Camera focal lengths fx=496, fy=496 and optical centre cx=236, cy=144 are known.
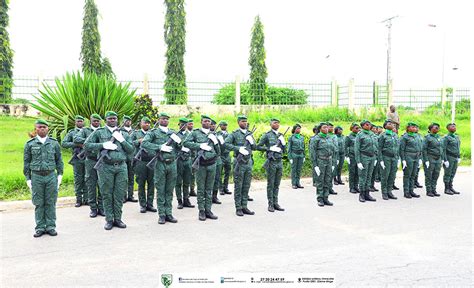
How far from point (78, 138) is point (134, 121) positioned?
20.9 feet

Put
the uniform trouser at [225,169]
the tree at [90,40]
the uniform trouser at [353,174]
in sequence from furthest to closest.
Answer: the tree at [90,40] → the uniform trouser at [353,174] → the uniform trouser at [225,169]

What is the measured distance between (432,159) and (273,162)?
13.6ft

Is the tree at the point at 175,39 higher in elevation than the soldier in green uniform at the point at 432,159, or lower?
higher

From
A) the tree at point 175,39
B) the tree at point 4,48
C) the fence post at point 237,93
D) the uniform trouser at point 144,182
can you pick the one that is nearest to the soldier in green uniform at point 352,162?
the uniform trouser at point 144,182

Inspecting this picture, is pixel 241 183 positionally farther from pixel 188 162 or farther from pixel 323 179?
pixel 323 179

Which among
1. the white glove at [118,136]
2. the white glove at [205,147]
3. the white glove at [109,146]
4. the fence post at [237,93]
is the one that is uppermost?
the fence post at [237,93]

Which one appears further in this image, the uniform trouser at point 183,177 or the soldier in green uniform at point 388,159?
the soldier in green uniform at point 388,159

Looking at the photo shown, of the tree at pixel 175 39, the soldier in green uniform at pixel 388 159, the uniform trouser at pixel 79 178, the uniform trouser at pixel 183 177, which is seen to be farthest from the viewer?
the tree at pixel 175 39

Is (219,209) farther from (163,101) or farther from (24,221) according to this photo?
(163,101)

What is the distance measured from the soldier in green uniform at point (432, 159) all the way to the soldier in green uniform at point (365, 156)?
4.87 feet

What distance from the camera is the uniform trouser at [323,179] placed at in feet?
31.6

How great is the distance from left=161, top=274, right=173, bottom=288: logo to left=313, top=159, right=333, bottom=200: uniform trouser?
521 centimetres

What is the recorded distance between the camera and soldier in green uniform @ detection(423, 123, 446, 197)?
35.9 ft

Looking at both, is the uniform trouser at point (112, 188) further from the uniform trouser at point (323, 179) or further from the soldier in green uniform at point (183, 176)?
the uniform trouser at point (323, 179)
